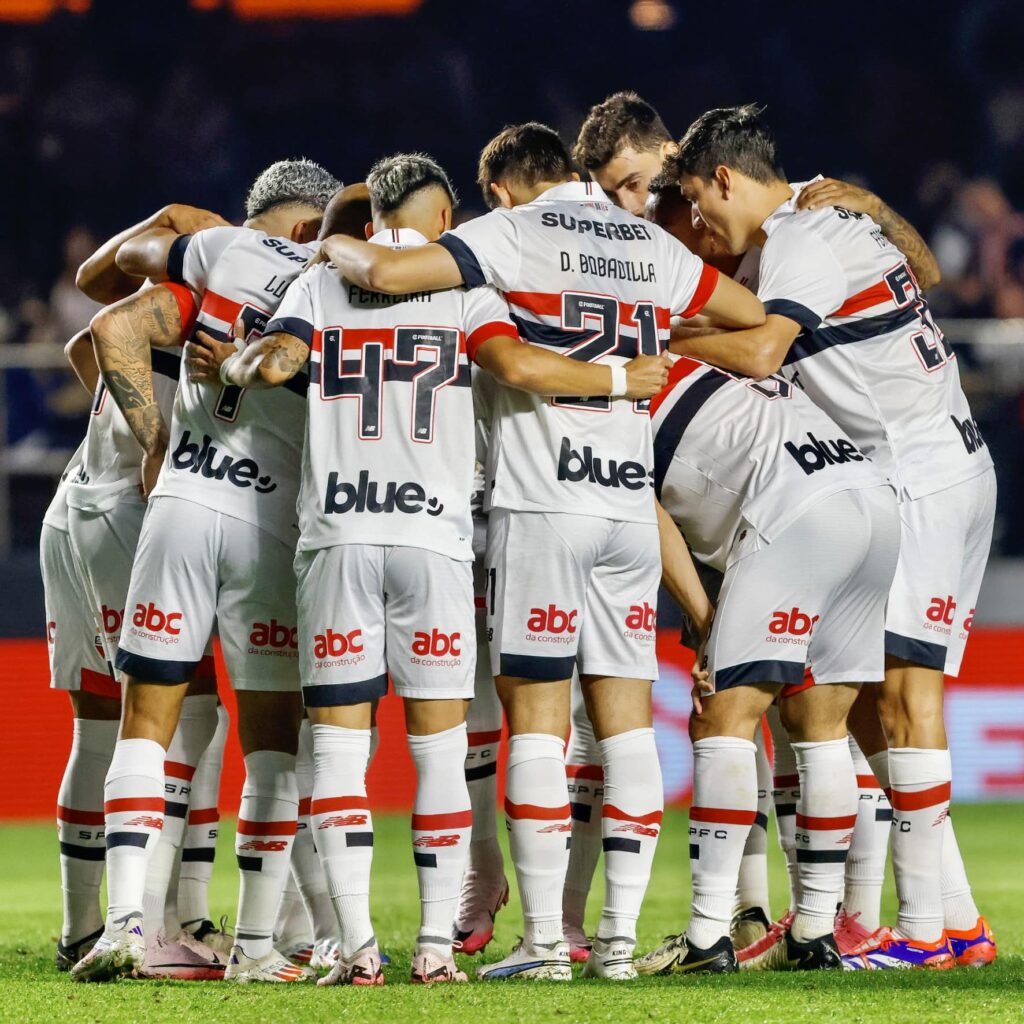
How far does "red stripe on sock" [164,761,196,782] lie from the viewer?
4.90 metres

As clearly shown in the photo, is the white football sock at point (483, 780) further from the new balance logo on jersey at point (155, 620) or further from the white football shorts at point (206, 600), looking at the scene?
the new balance logo on jersey at point (155, 620)

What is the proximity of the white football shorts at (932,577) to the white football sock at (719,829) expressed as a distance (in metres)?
0.67

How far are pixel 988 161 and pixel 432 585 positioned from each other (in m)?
10.9

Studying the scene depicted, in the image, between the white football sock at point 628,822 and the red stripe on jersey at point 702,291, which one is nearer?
the white football sock at point 628,822

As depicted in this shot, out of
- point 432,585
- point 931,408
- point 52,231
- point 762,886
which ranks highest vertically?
point 52,231

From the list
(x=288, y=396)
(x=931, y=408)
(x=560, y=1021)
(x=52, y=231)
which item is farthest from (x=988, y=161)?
(x=560, y=1021)

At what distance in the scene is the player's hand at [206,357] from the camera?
462 cm

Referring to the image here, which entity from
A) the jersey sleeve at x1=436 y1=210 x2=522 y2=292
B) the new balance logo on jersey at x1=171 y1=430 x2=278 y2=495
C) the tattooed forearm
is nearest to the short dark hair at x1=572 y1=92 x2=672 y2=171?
the tattooed forearm

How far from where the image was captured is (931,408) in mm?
5105

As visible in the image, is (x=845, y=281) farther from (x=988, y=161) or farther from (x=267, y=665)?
(x=988, y=161)

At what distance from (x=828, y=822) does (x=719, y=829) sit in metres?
0.33

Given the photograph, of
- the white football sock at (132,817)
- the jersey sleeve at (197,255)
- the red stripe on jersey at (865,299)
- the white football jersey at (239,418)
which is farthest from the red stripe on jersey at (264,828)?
the red stripe on jersey at (865,299)

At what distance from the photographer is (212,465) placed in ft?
15.2

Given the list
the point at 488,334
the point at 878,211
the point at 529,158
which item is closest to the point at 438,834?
the point at 488,334
